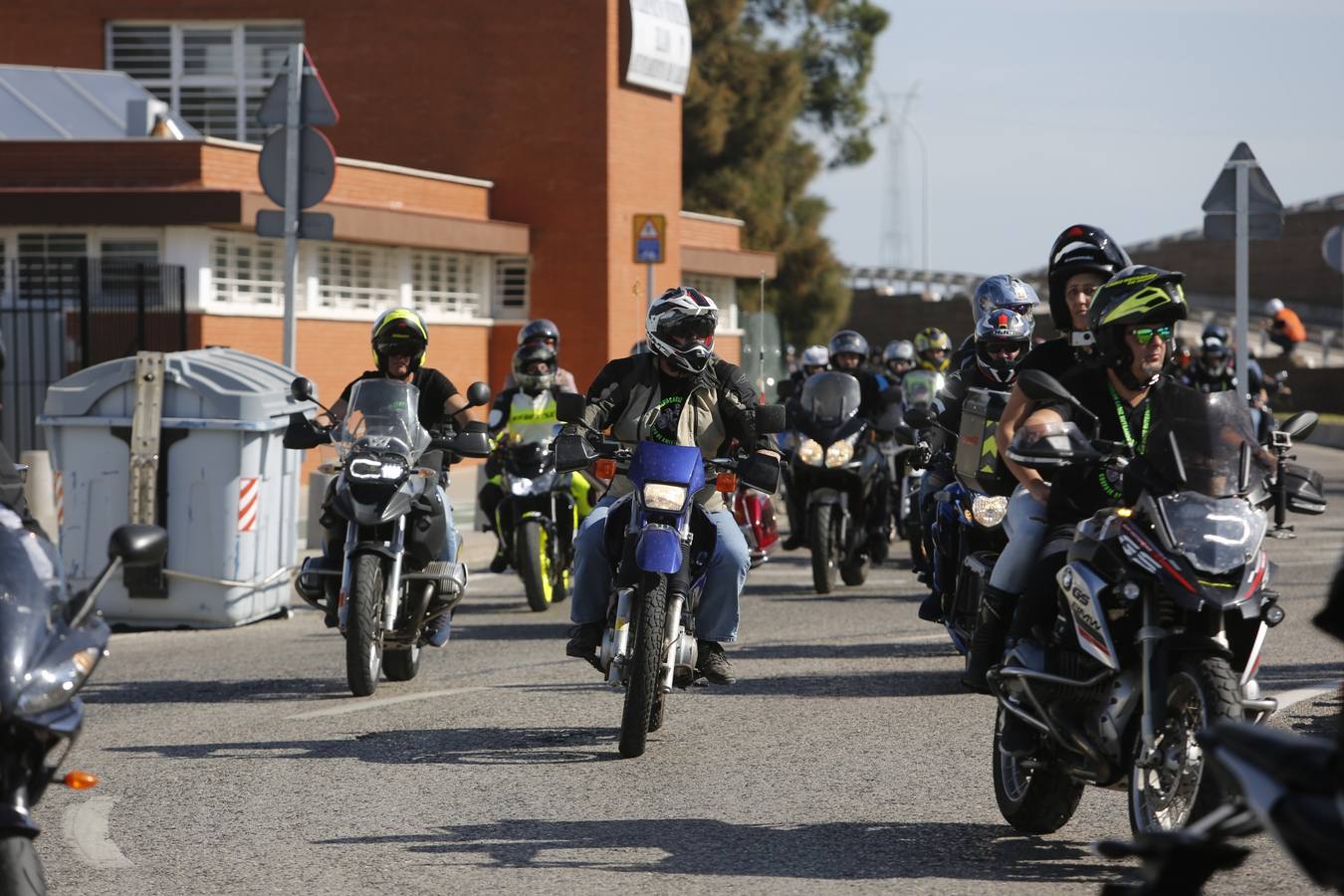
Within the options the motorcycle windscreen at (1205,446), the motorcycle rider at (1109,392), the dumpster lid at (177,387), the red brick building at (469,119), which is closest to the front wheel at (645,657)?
the motorcycle rider at (1109,392)

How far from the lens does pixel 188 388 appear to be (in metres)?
12.4

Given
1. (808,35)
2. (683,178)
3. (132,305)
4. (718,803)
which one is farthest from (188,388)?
(808,35)

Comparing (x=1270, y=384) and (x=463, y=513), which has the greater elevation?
(x=1270, y=384)

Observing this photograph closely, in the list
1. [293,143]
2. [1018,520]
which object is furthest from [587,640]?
[293,143]

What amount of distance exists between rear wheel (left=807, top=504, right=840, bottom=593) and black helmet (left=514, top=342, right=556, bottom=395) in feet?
6.75

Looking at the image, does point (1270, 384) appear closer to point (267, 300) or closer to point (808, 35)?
point (267, 300)

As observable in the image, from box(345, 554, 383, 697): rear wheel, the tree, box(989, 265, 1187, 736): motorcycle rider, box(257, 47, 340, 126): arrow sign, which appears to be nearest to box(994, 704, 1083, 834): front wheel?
box(989, 265, 1187, 736): motorcycle rider

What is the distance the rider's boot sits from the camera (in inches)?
277

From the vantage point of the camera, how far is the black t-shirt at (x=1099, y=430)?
6.50 m

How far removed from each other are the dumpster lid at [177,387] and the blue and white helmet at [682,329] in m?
4.58

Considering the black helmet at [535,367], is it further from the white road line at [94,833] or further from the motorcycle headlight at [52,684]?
the motorcycle headlight at [52,684]

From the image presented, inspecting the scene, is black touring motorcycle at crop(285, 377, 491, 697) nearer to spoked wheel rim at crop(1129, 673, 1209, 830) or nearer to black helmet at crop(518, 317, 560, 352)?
black helmet at crop(518, 317, 560, 352)

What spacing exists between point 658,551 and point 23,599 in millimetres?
3380

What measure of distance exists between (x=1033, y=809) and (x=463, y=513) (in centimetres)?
1421
